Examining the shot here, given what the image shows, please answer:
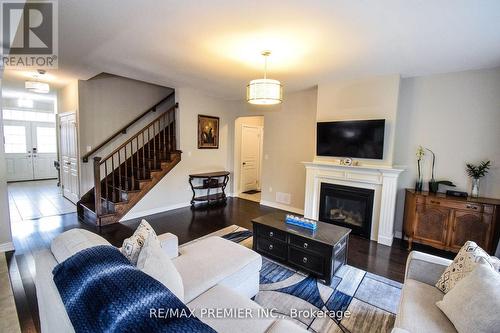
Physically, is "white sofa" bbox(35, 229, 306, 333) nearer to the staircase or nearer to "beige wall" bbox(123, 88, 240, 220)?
the staircase

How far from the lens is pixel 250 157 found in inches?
287

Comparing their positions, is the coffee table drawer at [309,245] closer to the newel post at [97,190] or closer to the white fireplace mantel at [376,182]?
the white fireplace mantel at [376,182]

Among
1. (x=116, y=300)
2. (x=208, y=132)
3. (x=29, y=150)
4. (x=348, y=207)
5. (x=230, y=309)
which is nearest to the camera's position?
(x=116, y=300)

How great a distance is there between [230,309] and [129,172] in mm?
4732

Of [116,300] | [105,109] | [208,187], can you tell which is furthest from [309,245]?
[105,109]

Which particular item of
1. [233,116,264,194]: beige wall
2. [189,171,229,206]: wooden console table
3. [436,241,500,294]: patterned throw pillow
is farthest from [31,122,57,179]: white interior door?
[436,241,500,294]: patterned throw pillow

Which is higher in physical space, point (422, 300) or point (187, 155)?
point (187, 155)

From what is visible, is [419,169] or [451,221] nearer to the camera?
[451,221]

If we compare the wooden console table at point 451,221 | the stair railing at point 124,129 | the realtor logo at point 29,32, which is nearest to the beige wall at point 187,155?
the stair railing at point 124,129

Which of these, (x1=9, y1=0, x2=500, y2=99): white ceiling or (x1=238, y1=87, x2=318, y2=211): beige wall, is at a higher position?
(x1=9, y1=0, x2=500, y2=99): white ceiling

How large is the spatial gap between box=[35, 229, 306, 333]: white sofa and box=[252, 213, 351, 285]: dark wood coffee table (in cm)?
75

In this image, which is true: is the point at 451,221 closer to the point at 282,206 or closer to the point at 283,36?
the point at 282,206

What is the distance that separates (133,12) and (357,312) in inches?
134

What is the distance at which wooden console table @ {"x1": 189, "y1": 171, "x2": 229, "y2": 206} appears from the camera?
5.57m
